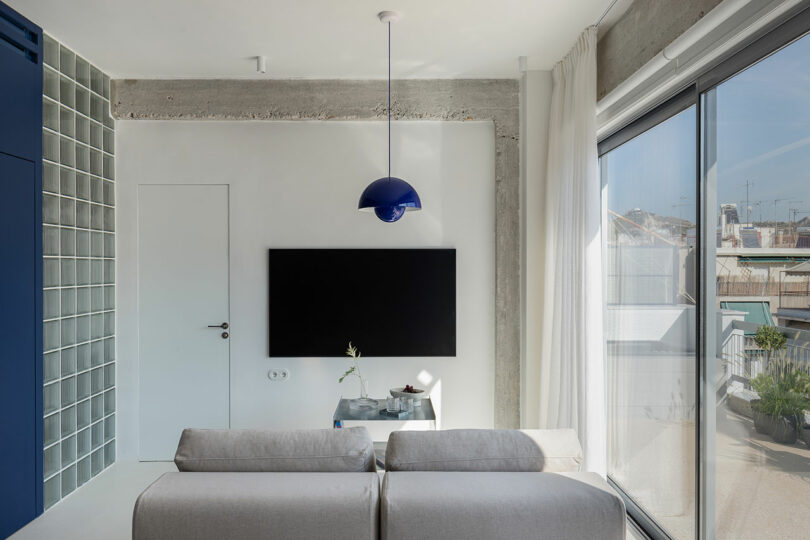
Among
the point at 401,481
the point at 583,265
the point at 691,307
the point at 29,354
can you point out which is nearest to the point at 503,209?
the point at 583,265

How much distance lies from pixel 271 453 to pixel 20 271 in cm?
227

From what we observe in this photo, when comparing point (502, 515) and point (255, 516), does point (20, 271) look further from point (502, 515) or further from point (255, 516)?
point (502, 515)

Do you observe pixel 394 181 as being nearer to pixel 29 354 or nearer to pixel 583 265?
pixel 583 265

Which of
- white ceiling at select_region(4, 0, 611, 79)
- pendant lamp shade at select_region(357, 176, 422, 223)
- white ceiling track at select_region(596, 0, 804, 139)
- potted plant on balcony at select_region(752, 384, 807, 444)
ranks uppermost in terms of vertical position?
white ceiling at select_region(4, 0, 611, 79)

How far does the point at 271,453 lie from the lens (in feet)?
6.08

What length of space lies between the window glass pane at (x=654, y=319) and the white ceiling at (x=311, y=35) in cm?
96

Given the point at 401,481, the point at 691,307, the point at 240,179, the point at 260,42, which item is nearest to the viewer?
the point at 401,481

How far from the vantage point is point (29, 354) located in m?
3.19

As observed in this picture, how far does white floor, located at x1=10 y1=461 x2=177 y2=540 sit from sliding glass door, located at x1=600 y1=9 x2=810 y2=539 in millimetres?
2974

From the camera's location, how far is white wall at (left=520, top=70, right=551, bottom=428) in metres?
4.04

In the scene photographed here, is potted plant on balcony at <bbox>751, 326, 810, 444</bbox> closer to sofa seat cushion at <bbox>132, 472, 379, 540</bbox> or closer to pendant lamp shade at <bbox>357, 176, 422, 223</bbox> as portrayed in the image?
sofa seat cushion at <bbox>132, 472, 379, 540</bbox>

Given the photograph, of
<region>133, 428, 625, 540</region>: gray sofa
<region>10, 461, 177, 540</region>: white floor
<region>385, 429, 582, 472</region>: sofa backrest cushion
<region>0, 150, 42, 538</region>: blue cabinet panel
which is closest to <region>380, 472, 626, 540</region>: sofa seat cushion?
<region>133, 428, 625, 540</region>: gray sofa

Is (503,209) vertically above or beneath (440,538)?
above

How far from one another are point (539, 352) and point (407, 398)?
1.10 meters
